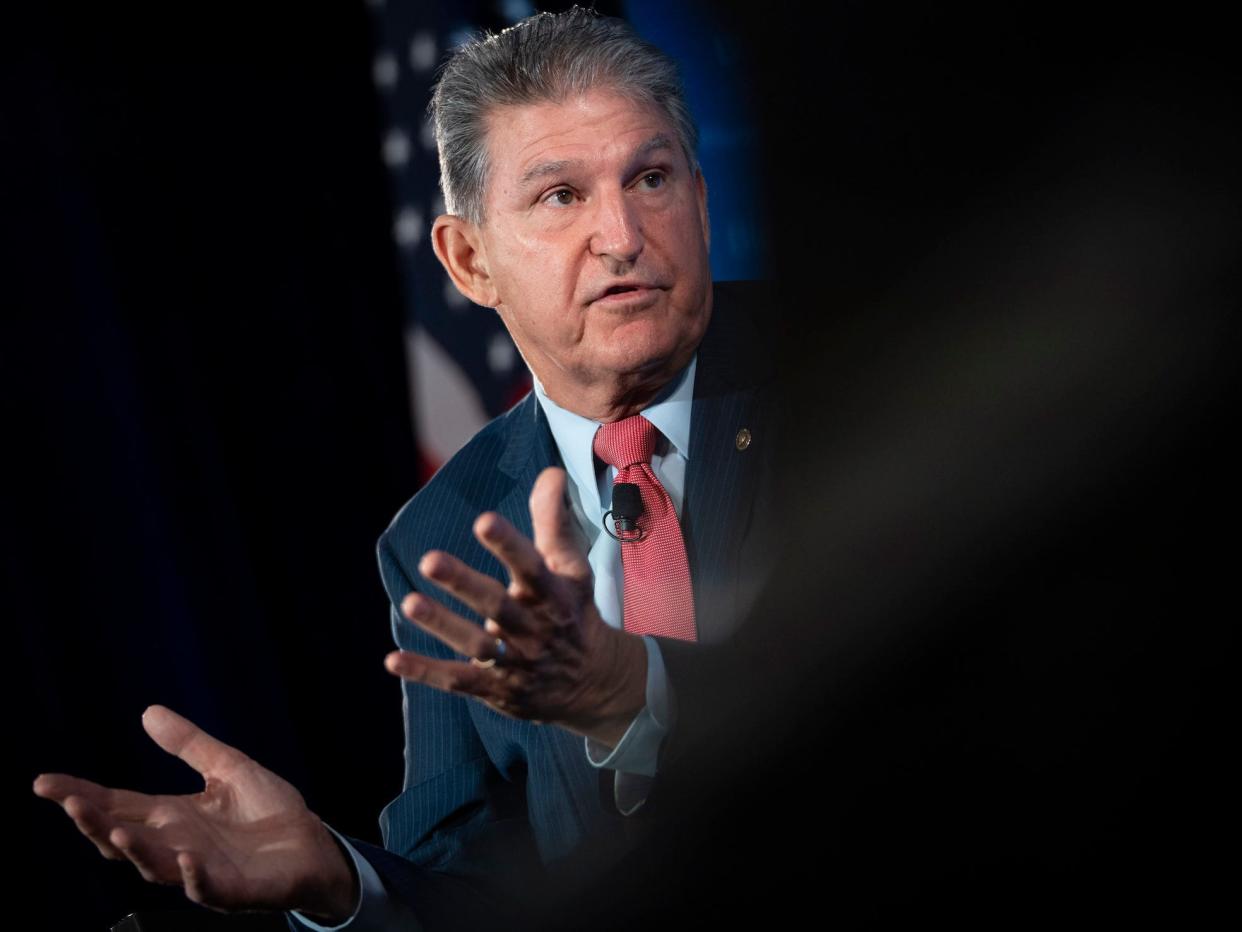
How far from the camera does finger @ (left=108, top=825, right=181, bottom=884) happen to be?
109cm

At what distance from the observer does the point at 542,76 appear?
133cm

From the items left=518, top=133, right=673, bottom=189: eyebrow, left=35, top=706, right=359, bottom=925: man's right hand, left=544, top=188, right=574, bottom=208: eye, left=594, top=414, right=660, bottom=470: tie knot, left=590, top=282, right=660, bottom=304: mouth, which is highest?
left=518, top=133, right=673, bottom=189: eyebrow

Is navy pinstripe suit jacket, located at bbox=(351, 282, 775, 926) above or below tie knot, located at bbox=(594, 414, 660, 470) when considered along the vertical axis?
below

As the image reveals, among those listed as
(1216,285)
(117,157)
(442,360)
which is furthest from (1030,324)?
(117,157)

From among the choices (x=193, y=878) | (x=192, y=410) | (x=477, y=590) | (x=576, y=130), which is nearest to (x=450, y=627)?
(x=477, y=590)

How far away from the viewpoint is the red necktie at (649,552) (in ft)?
4.47

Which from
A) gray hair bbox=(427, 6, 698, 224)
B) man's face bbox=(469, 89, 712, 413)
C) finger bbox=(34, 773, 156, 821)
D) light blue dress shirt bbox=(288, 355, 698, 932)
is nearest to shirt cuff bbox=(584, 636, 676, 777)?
light blue dress shirt bbox=(288, 355, 698, 932)

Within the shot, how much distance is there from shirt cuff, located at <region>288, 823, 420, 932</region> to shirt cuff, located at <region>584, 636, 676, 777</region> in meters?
0.27

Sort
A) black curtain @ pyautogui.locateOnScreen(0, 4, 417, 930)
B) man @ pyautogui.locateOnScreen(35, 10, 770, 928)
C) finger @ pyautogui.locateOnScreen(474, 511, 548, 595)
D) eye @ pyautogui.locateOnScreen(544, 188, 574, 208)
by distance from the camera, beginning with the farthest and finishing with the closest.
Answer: black curtain @ pyautogui.locateOnScreen(0, 4, 417, 930), eye @ pyautogui.locateOnScreen(544, 188, 574, 208), man @ pyautogui.locateOnScreen(35, 10, 770, 928), finger @ pyautogui.locateOnScreen(474, 511, 548, 595)

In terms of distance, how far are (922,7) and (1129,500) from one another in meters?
0.62

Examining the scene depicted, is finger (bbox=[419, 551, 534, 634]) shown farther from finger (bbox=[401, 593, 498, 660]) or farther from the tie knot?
the tie knot

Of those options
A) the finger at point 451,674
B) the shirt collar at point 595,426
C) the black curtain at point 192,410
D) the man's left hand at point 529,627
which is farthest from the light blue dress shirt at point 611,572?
the black curtain at point 192,410

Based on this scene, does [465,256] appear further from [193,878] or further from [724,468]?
[193,878]

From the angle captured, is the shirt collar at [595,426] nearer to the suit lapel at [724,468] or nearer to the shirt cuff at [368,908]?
the suit lapel at [724,468]
